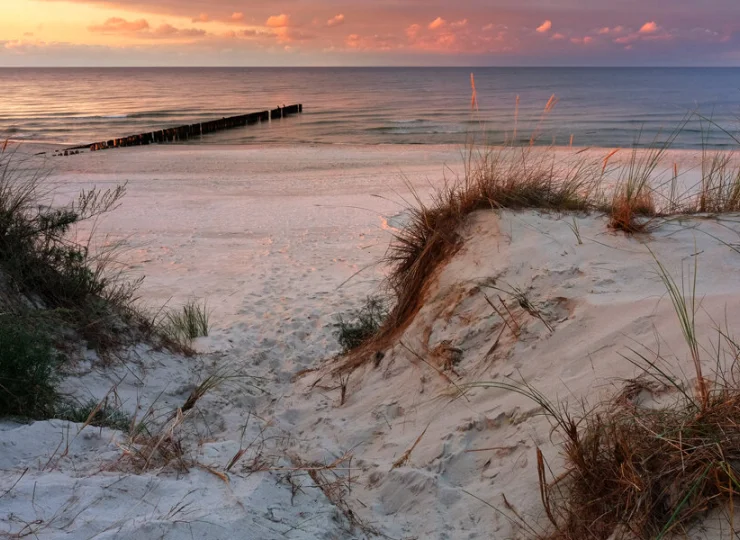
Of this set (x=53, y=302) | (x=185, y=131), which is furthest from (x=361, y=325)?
(x=185, y=131)

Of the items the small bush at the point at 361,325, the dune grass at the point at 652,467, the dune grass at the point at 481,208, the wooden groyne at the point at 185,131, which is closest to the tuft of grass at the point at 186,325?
the small bush at the point at 361,325

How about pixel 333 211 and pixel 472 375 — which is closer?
pixel 472 375

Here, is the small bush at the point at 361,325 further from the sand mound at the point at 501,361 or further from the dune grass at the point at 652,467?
the dune grass at the point at 652,467

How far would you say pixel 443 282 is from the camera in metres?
4.30

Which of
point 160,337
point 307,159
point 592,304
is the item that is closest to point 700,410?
point 592,304

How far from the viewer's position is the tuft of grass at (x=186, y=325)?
16.9ft

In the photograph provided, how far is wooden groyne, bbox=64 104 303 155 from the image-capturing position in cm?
2517

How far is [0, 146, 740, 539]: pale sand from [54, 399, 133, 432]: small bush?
0.89 feet

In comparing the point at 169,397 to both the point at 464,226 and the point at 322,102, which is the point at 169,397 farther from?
the point at 322,102

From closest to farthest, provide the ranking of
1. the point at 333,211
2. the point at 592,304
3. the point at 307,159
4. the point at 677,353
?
the point at 677,353
the point at 592,304
the point at 333,211
the point at 307,159

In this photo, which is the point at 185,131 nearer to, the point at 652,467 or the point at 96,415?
the point at 96,415

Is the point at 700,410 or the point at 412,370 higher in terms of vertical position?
the point at 700,410

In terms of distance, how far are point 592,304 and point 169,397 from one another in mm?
2851

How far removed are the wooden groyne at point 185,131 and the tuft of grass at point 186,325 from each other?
1965 centimetres
